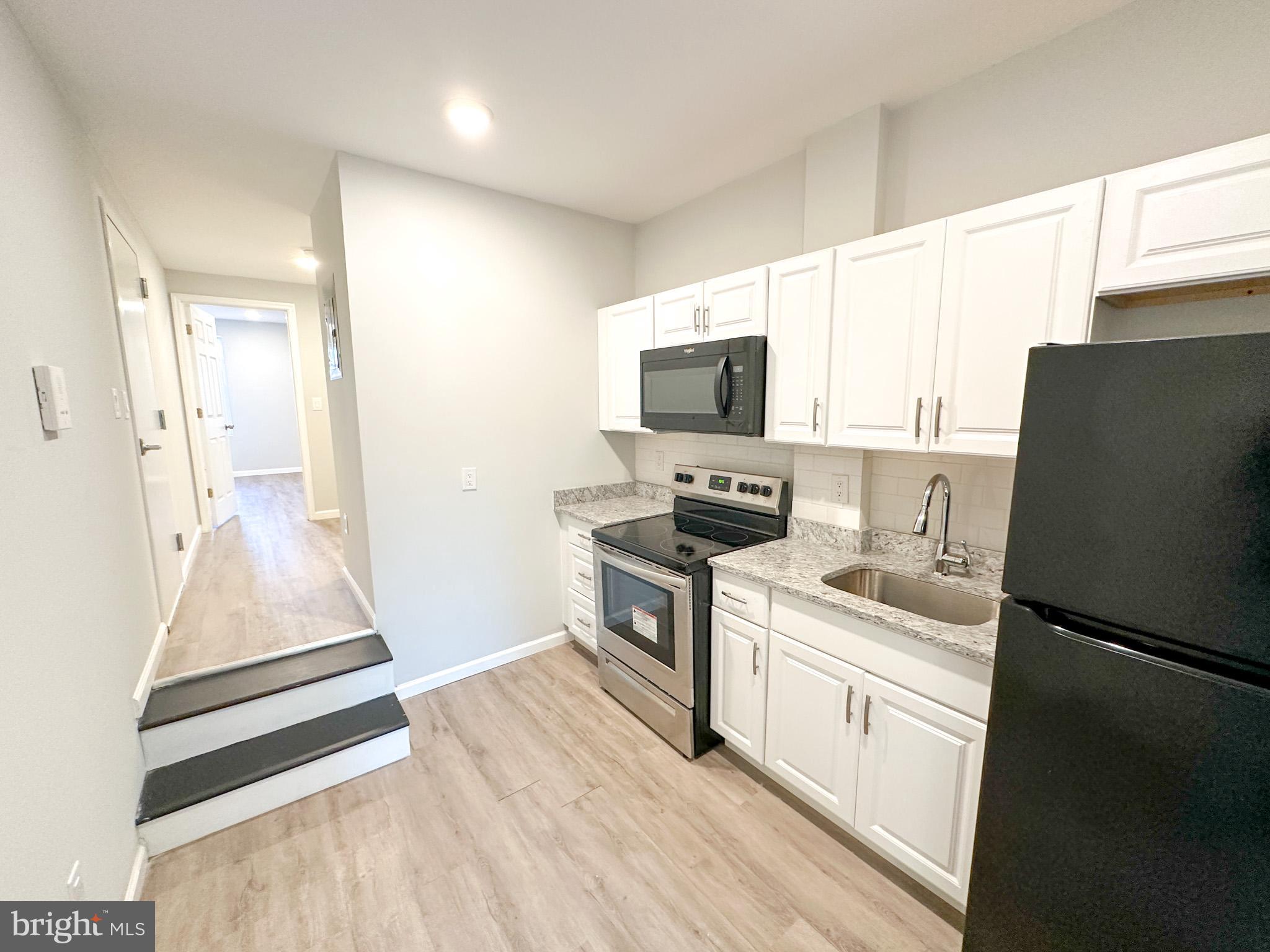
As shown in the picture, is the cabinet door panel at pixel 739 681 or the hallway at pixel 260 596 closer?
the cabinet door panel at pixel 739 681

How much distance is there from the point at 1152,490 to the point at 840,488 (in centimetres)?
127

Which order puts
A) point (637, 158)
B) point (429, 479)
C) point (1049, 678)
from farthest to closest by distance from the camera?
point (429, 479) → point (637, 158) → point (1049, 678)

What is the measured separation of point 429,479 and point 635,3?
6.89ft

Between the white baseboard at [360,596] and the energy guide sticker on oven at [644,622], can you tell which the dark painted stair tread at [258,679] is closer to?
the white baseboard at [360,596]

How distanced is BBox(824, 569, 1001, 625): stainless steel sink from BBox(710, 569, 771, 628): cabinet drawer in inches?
9.8

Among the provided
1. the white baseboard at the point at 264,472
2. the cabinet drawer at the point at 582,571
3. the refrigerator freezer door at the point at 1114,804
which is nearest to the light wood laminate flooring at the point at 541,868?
the refrigerator freezer door at the point at 1114,804

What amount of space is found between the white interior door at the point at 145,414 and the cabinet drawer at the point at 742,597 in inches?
109

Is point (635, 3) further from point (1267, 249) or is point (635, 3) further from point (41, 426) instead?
point (41, 426)

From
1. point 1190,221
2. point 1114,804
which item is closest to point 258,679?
point 1114,804

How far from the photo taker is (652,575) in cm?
218

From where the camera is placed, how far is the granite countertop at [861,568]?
1.37 meters

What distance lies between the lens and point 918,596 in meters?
1.85

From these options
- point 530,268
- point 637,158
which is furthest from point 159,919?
point 637,158

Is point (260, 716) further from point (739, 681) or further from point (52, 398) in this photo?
point (739, 681)
